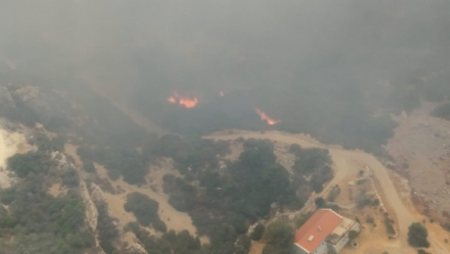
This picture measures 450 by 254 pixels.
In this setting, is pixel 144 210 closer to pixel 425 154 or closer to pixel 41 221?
pixel 41 221

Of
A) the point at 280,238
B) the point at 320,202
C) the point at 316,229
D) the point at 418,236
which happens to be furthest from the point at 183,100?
the point at 418,236

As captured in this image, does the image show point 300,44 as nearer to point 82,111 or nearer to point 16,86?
point 82,111

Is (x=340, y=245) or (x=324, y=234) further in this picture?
(x=324, y=234)

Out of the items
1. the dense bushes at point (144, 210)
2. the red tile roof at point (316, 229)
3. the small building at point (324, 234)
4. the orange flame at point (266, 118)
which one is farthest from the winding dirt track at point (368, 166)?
the dense bushes at point (144, 210)

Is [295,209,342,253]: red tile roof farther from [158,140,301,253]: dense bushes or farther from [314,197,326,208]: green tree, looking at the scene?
[158,140,301,253]: dense bushes

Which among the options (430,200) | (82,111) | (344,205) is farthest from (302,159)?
(82,111)

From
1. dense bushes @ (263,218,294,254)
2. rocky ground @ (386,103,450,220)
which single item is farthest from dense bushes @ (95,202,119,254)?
rocky ground @ (386,103,450,220)
